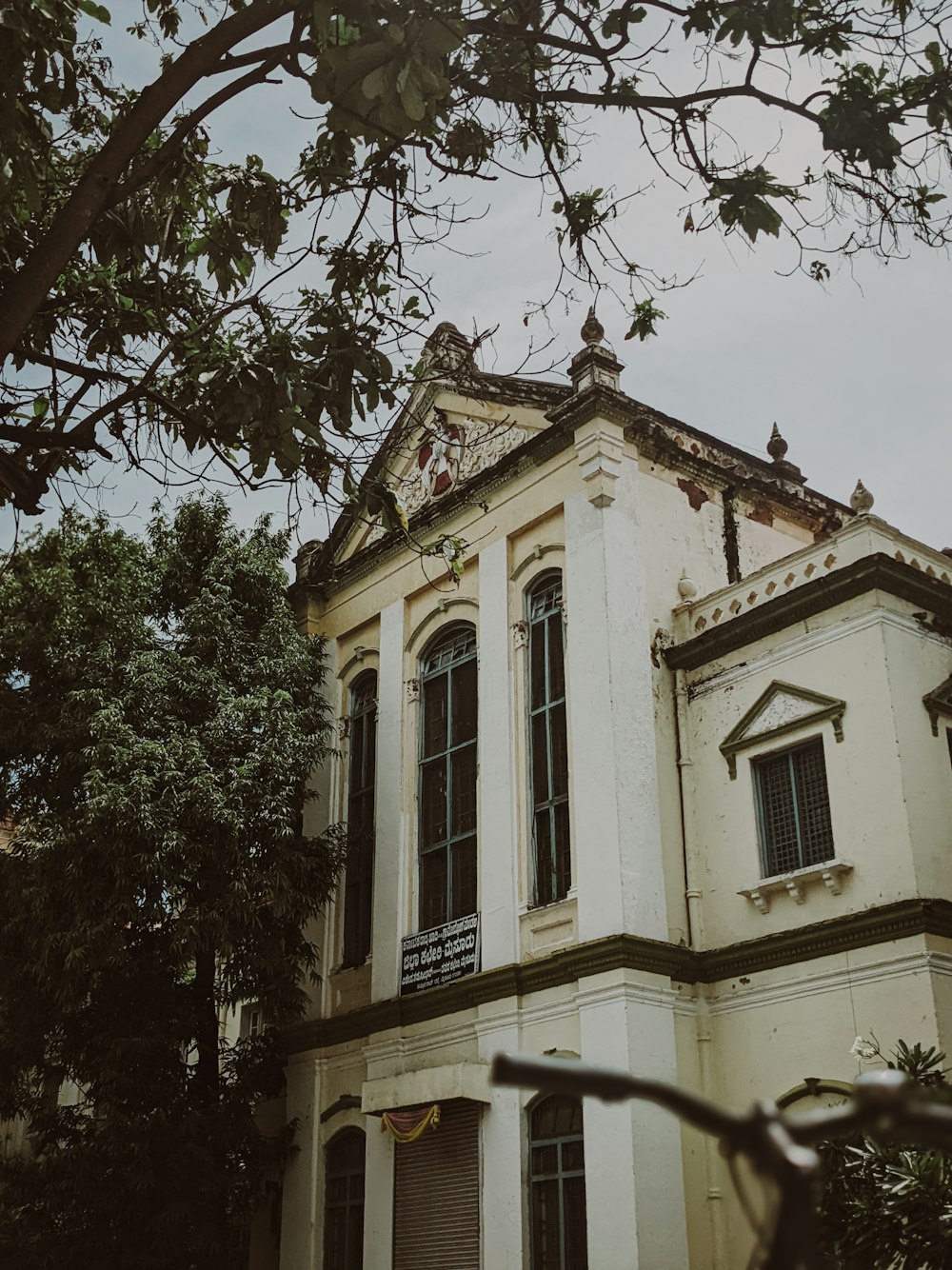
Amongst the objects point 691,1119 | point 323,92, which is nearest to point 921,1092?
point 691,1119

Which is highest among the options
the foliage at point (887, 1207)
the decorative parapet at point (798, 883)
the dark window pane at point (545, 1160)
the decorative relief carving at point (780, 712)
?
the decorative relief carving at point (780, 712)

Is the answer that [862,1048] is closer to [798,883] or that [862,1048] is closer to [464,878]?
[798,883]

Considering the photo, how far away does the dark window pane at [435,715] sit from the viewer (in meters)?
16.1

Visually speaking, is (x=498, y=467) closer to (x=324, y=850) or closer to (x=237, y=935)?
(x=324, y=850)

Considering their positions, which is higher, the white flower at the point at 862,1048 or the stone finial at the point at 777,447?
the stone finial at the point at 777,447

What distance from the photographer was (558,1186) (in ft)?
40.5

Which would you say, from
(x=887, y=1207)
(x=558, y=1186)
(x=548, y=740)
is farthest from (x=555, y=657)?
(x=887, y=1207)

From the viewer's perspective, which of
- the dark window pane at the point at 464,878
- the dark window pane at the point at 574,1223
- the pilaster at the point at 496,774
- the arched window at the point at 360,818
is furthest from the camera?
the arched window at the point at 360,818

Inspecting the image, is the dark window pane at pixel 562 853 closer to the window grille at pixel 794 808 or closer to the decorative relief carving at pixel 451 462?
the window grille at pixel 794 808

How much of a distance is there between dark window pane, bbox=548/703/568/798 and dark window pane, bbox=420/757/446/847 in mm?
1952

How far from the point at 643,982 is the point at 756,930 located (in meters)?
1.16

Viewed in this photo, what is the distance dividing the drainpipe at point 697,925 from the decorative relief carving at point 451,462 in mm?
3928

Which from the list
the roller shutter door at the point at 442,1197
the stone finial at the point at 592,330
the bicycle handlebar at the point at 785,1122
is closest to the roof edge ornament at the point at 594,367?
the stone finial at the point at 592,330

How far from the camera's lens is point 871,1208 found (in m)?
8.98
